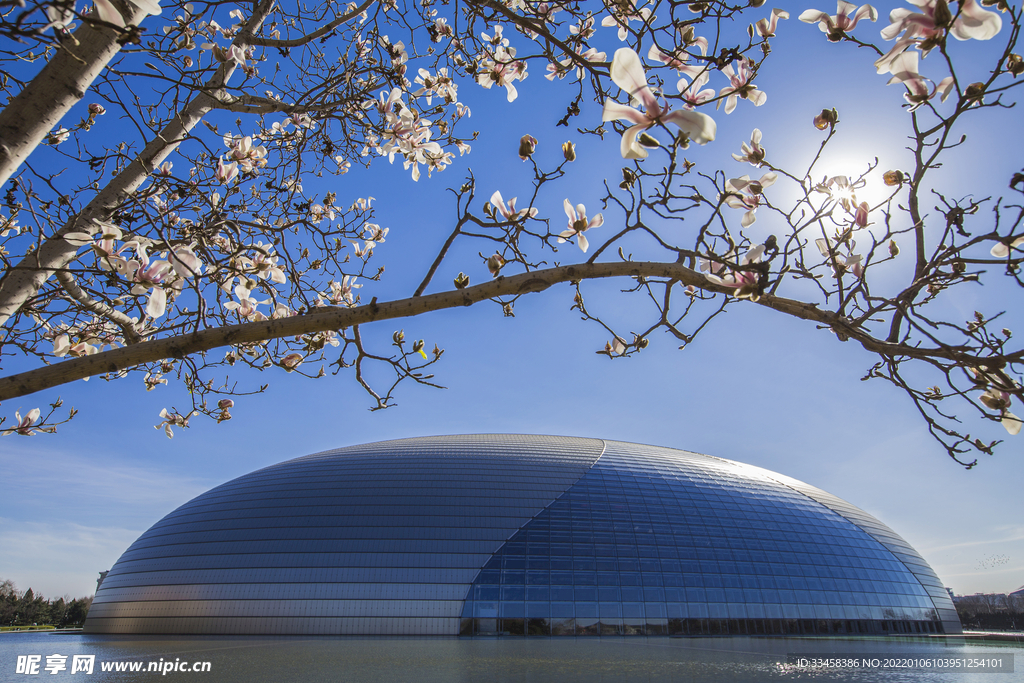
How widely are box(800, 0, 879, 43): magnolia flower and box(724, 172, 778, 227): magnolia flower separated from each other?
53 centimetres

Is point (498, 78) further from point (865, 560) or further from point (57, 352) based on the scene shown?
point (865, 560)

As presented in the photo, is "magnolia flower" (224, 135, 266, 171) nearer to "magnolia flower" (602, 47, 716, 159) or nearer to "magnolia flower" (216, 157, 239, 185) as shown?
"magnolia flower" (216, 157, 239, 185)

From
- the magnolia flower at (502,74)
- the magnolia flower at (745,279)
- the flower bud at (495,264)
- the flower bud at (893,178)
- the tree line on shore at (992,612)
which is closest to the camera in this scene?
the magnolia flower at (745,279)

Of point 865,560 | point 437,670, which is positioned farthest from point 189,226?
point 865,560

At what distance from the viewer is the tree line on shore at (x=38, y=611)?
4122 cm

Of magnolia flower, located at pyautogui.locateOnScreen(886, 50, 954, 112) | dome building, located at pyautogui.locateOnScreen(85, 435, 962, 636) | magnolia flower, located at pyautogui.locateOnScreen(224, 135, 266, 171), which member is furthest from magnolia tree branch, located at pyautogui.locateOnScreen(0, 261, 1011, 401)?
dome building, located at pyautogui.locateOnScreen(85, 435, 962, 636)

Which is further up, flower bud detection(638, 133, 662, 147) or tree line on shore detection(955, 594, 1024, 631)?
flower bud detection(638, 133, 662, 147)

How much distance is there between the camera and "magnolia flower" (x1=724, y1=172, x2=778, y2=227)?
222cm

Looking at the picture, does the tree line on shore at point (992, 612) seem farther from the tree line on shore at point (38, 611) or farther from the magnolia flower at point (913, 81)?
the tree line on shore at point (38, 611)

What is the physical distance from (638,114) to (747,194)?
1.29m

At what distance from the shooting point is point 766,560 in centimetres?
2331

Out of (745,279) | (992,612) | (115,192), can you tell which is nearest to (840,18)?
(745,279)

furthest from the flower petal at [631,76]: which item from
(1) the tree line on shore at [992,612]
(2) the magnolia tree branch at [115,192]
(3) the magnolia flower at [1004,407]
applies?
(1) the tree line on shore at [992,612]

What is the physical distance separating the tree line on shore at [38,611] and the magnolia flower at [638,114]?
183 feet
